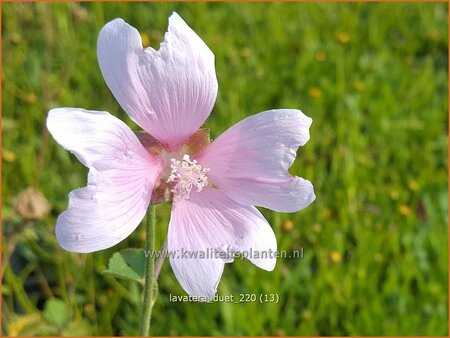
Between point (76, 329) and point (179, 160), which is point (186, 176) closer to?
point (179, 160)

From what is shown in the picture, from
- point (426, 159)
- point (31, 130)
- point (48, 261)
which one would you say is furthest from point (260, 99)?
point (48, 261)

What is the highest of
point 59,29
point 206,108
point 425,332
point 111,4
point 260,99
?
point 111,4

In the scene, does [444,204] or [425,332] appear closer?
[425,332]

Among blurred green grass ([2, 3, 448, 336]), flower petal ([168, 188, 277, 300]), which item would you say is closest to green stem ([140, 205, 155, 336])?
flower petal ([168, 188, 277, 300])

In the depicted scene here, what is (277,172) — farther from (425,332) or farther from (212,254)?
(425,332)

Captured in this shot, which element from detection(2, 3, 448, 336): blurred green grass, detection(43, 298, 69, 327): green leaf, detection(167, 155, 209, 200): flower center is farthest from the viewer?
detection(2, 3, 448, 336): blurred green grass

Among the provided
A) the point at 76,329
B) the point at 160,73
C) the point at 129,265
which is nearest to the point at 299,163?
Answer: the point at 76,329

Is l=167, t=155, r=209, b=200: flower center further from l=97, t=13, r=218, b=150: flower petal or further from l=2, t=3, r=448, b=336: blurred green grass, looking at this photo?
l=2, t=3, r=448, b=336: blurred green grass

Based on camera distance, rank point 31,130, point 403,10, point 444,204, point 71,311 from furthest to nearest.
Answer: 1. point 403,10
2. point 31,130
3. point 444,204
4. point 71,311

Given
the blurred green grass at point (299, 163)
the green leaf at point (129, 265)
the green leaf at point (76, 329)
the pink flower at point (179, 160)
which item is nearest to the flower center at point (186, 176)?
the pink flower at point (179, 160)

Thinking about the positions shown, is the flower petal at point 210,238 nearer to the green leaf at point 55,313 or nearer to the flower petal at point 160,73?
the flower petal at point 160,73
